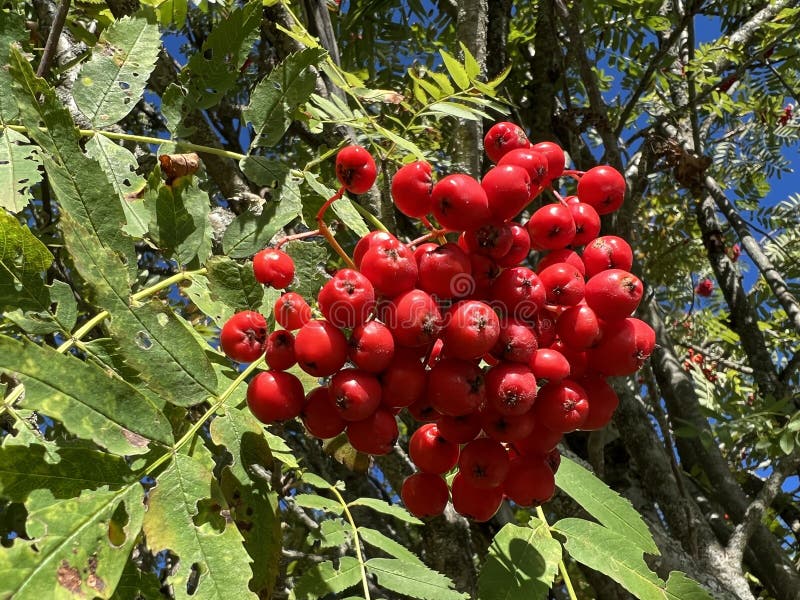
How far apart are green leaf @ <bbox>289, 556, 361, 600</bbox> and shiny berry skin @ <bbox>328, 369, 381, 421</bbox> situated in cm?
55

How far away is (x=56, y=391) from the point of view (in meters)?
1.01

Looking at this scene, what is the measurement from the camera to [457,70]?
2027 millimetres

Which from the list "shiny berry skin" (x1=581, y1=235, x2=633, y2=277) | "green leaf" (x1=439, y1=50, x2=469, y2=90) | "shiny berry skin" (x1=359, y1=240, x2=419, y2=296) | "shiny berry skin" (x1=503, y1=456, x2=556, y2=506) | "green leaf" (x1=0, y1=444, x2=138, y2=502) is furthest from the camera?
"green leaf" (x1=439, y1=50, x2=469, y2=90)

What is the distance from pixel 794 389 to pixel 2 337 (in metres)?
4.35

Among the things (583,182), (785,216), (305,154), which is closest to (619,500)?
(583,182)

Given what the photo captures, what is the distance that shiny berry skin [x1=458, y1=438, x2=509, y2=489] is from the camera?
135 cm

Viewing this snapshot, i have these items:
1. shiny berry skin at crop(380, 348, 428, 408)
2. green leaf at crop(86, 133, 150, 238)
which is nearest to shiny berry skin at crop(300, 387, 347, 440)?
shiny berry skin at crop(380, 348, 428, 408)

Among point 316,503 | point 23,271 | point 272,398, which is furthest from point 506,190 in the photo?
point 316,503

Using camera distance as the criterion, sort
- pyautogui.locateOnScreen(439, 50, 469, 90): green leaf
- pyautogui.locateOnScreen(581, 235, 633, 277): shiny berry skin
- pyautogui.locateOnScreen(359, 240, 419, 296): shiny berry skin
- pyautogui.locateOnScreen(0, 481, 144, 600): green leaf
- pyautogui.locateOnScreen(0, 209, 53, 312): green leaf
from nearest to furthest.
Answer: pyautogui.locateOnScreen(0, 481, 144, 600): green leaf < pyautogui.locateOnScreen(0, 209, 53, 312): green leaf < pyautogui.locateOnScreen(359, 240, 419, 296): shiny berry skin < pyautogui.locateOnScreen(581, 235, 633, 277): shiny berry skin < pyautogui.locateOnScreen(439, 50, 469, 90): green leaf

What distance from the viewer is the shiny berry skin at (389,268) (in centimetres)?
129

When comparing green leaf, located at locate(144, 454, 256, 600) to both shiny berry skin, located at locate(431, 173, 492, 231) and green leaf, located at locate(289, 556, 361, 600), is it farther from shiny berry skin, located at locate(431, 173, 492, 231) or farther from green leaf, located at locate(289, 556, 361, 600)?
shiny berry skin, located at locate(431, 173, 492, 231)

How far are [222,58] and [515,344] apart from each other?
1086mm

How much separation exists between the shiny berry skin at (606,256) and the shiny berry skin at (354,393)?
23.6 inches

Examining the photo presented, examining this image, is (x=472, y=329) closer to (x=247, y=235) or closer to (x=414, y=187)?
(x=414, y=187)
